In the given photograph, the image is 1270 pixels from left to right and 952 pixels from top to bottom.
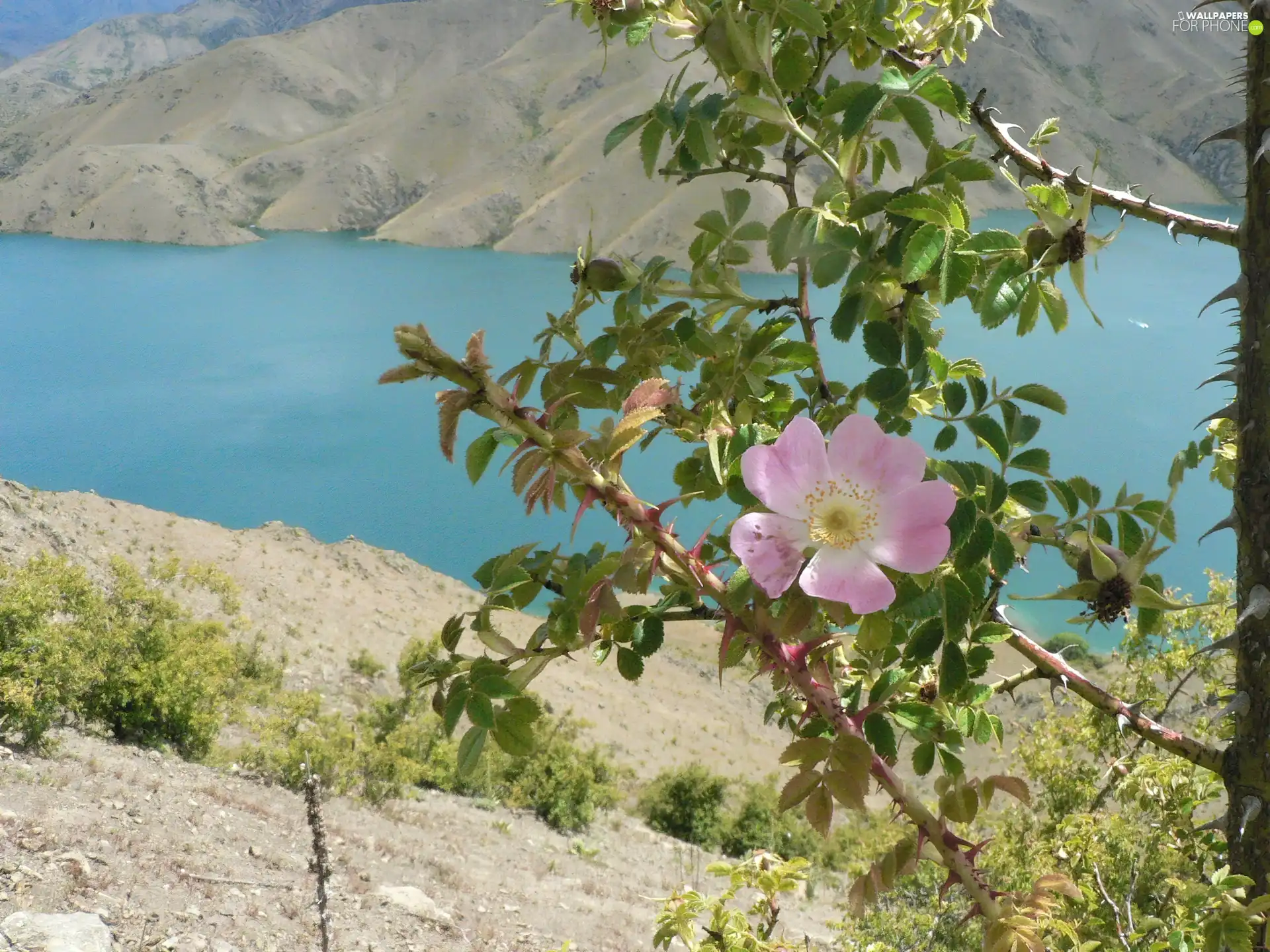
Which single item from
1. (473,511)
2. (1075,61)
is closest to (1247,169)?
(473,511)

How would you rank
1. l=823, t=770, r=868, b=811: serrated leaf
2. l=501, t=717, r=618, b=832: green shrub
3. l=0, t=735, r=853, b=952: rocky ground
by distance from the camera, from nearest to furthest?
l=823, t=770, r=868, b=811: serrated leaf, l=0, t=735, r=853, b=952: rocky ground, l=501, t=717, r=618, b=832: green shrub

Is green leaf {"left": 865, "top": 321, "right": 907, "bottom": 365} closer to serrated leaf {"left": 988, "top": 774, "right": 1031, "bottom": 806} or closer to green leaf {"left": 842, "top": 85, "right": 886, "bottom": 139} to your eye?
green leaf {"left": 842, "top": 85, "right": 886, "bottom": 139}

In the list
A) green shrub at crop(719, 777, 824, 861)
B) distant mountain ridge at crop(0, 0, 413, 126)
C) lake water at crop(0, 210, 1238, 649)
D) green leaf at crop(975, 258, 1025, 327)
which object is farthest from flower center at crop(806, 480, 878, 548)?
distant mountain ridge at crop(0, 0, 413, 126)

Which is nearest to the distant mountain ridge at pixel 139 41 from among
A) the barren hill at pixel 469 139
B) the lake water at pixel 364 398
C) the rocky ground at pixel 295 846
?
the barren hill at pixel 469 139

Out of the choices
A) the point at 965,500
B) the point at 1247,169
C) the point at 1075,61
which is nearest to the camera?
the point at 965,500

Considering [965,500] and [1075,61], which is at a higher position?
[1075,61]

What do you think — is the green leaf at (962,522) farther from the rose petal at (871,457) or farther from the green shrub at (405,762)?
the green shrub at (405,762)

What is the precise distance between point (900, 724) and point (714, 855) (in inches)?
349

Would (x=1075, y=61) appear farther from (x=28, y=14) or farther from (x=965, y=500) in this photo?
(x=28, y=14)

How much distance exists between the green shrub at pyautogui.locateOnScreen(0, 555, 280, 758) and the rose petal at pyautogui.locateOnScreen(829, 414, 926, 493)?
19.4ft

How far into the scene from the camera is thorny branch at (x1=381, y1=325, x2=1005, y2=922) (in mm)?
469

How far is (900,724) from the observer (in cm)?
71

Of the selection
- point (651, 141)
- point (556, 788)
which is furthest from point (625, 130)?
point (556, 788)

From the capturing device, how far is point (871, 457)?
55 centimetres
